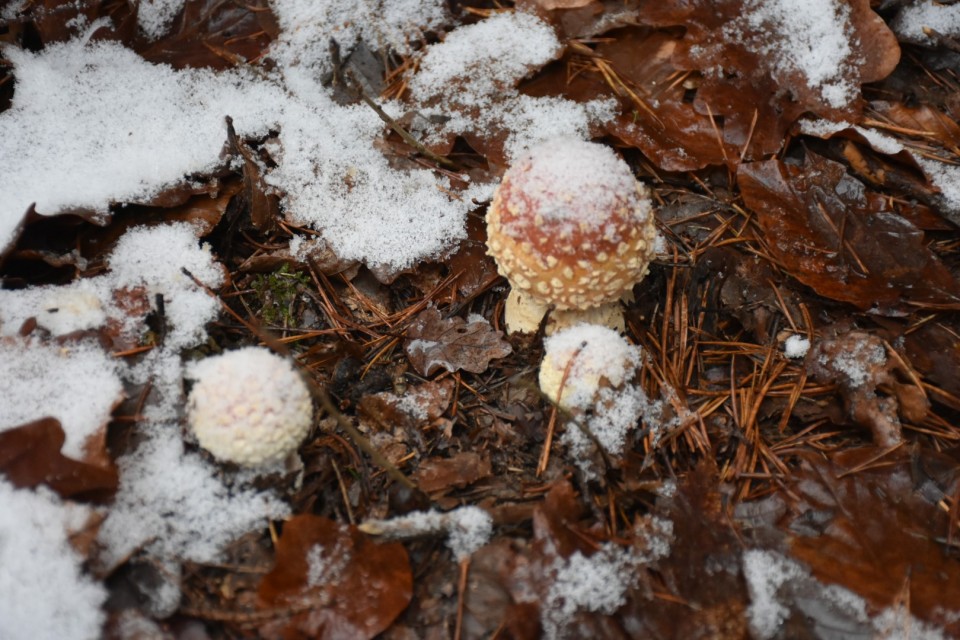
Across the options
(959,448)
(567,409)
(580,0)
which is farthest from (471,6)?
(959,448)

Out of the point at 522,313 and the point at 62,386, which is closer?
the point at 62,386

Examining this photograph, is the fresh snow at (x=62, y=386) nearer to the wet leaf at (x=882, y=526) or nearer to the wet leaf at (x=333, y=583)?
the wet leaf at (x=333, y=583)

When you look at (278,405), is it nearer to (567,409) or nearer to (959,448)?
(567,409)

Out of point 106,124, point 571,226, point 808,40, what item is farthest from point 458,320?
point 808,40

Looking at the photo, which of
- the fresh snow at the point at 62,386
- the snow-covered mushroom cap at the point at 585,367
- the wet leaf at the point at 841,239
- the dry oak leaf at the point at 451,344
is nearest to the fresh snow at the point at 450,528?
the snow-covered mushroom cap at the point at 585,367

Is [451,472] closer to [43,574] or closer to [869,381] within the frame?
[43,574]

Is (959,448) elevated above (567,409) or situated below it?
below

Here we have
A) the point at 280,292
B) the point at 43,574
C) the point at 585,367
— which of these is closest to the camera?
the point at 43,574
